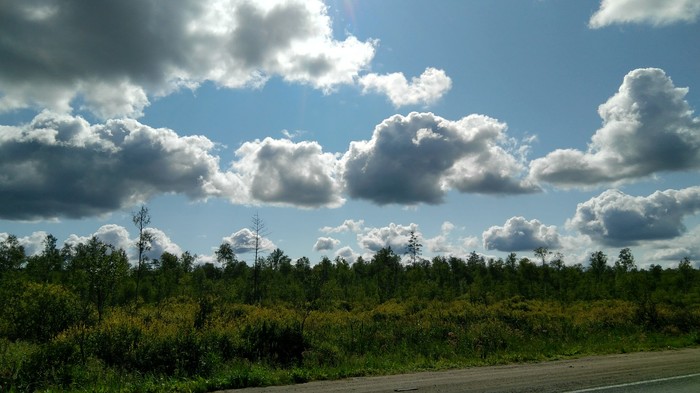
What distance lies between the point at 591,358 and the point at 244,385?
1394 centimetres

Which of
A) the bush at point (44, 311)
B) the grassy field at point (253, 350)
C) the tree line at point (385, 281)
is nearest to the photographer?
the grassy field at point (253, 350)

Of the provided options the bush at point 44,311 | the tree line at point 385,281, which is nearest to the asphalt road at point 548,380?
the bush at point 44,311

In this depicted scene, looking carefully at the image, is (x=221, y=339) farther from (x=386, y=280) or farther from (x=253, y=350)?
(x=386, y=280)

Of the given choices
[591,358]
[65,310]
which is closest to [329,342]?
[591,358]

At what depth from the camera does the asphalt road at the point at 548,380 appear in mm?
11242

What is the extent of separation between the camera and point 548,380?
41.0 ft

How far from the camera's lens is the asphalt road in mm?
11242

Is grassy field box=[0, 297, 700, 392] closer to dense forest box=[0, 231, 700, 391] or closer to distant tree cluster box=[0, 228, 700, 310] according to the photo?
dense forest box=[0, 231, 700, 391]

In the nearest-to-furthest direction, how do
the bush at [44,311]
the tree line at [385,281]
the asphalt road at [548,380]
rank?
the asphalt road at [548,380]
the bush at [44,311]
the tree line at [385,281]

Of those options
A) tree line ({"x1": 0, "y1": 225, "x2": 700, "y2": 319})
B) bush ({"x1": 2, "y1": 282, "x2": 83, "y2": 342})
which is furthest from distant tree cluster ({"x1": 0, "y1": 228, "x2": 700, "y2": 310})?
bush ({"x1": 2, "y1": 282, "x2": 83, "y2": 342})

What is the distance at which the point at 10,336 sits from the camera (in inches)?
1097

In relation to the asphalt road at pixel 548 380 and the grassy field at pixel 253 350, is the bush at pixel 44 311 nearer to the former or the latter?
the grassy field at pixel 253 350

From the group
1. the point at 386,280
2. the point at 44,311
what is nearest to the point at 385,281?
the point at 386,280

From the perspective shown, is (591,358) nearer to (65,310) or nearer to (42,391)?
(42,391)
